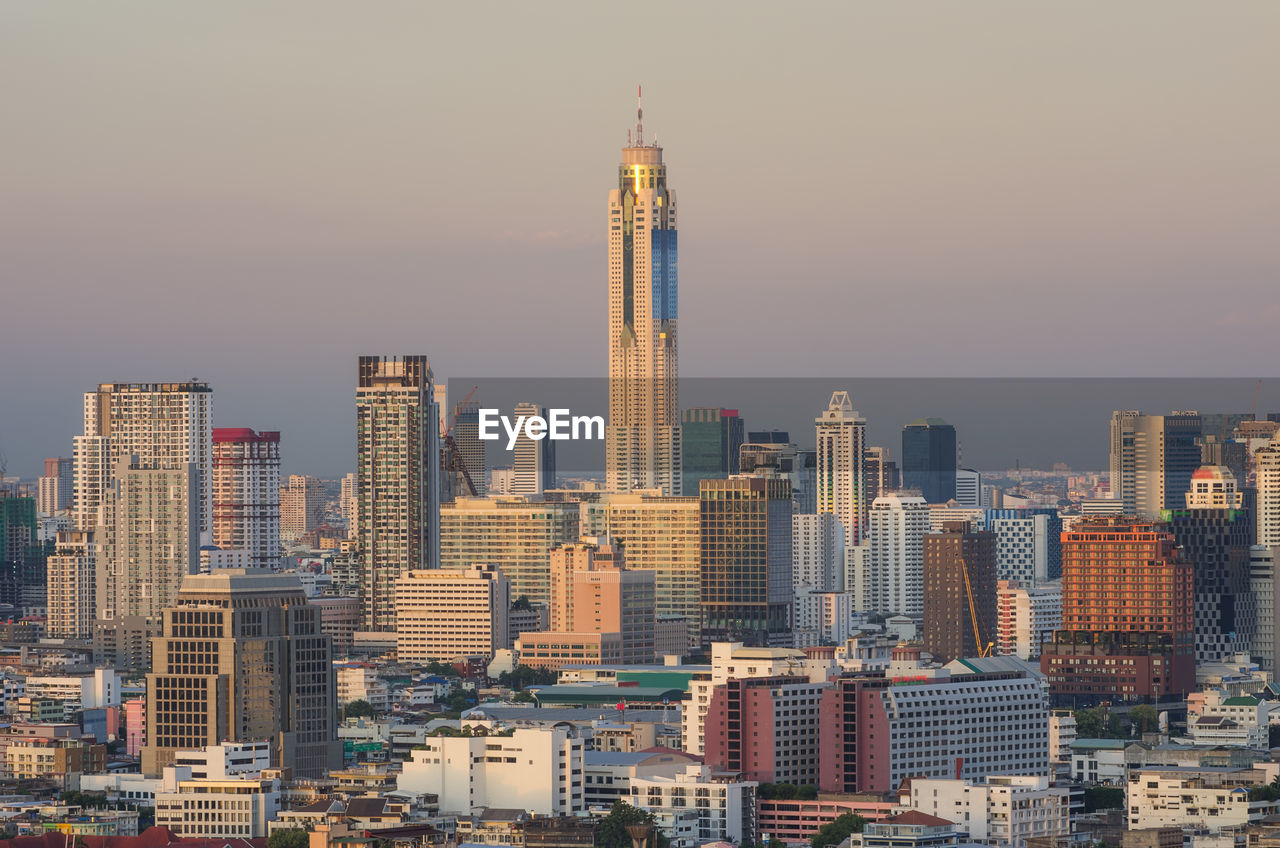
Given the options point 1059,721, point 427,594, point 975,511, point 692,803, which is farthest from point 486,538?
point 692,803

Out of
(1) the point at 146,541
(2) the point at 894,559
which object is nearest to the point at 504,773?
(1) the point at 146,541

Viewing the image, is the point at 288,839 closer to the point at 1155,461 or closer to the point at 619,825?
the point at 619,825

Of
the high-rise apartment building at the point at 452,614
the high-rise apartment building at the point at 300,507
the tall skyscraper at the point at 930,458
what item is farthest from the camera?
the high-rise apartment building at the point at 300,507

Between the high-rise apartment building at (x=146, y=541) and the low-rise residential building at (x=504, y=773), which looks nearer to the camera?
the low-rise residential building at (x=504, y=773)

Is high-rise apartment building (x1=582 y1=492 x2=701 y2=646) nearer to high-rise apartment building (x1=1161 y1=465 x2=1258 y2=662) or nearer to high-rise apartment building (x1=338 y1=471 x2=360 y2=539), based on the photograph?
high-rise apartment building (x1=338 y1=471 x2=360 y2=539)

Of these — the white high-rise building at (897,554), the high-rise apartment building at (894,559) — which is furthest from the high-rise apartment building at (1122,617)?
the high-rise apartment building at (894,559)

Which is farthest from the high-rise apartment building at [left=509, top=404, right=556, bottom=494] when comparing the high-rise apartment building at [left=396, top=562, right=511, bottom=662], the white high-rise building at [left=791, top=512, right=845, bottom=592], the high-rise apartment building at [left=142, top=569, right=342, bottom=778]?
the high-rise apartment building at [left=142, top=569, right=342, bottom=778]

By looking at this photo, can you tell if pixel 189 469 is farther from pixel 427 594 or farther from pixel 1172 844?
pixel 1172 844

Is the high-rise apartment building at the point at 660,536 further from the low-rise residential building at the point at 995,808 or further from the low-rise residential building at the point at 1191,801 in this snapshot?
the low-rise residential building at the point at 995,808
